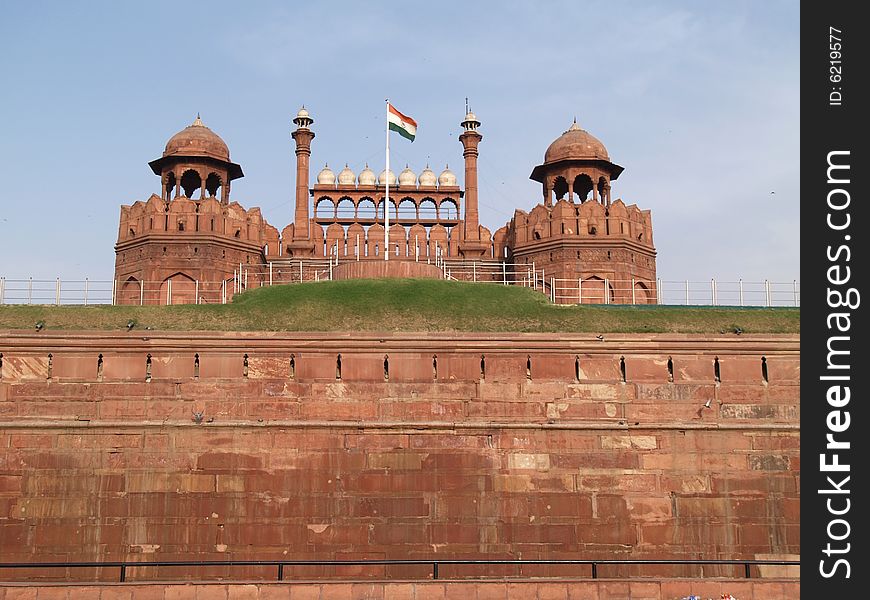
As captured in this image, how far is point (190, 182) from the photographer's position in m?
32.6

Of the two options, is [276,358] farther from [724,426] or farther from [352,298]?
[724,426]

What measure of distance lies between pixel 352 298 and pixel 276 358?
10.7 feet

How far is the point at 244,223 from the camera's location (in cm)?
3019

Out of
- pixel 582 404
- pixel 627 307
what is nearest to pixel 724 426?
pixel 582 404

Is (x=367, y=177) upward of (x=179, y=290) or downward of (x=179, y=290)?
upward

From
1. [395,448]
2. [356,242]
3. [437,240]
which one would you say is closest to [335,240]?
[356,242]

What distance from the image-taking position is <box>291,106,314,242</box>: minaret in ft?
113

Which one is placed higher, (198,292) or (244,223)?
(244,223)

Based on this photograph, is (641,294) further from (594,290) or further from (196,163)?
(196,163)

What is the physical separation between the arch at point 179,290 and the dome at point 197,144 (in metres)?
5.59

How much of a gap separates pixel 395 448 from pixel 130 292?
588 inches

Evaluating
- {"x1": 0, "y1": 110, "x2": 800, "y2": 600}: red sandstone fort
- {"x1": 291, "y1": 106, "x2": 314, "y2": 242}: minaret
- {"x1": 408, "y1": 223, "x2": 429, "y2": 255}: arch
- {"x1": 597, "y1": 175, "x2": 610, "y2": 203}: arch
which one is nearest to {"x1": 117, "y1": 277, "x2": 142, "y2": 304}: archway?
{"x1": 291, "y1": 106, "x2": 314, "y2": 242}: minaret

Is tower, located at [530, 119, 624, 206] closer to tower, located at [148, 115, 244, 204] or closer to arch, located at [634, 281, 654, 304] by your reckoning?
arch, located at [634, 281, 654, 304]

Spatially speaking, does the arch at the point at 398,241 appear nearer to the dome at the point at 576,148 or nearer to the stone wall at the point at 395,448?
the dome at the point at 576,148
